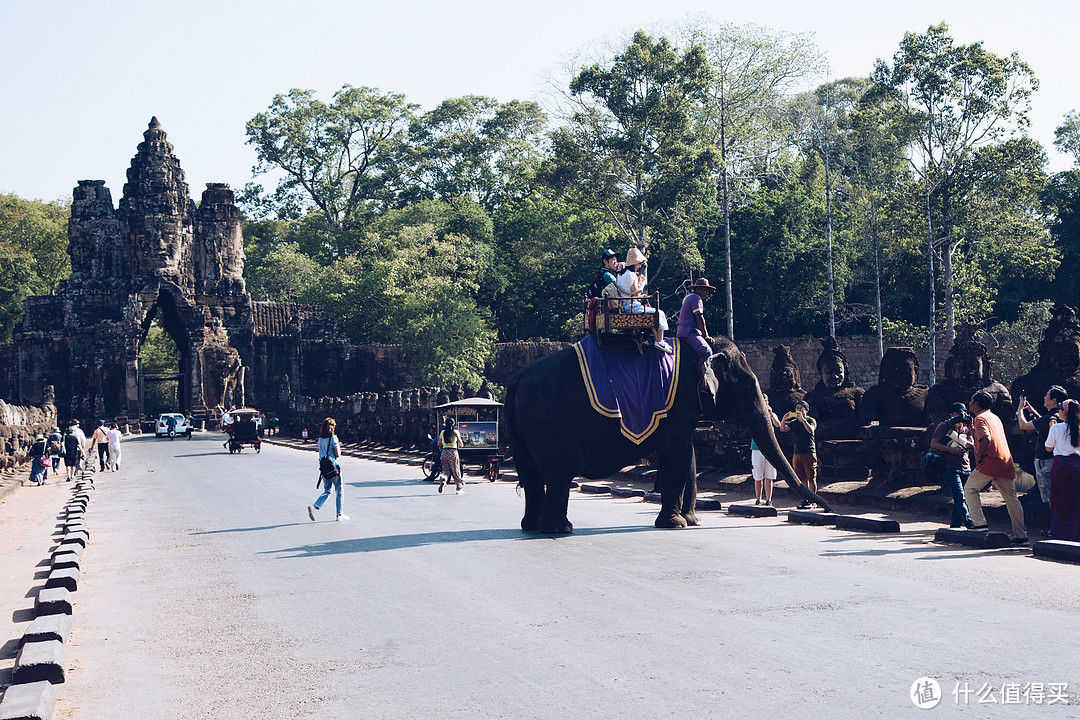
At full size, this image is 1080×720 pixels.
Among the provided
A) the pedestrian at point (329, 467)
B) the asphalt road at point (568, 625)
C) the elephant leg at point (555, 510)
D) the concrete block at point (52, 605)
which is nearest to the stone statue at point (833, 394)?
the asphalt road at point (568, 625)

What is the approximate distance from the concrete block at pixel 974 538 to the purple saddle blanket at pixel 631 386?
3466 mm

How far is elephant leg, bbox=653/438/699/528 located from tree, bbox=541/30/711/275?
34.6 m

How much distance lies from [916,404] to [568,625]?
1051 centimetres

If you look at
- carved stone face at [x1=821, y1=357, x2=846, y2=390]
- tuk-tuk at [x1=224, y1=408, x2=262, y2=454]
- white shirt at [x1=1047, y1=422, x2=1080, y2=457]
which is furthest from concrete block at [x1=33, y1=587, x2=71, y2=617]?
tuk-tuk at [x1=224, y1=408, x2=262, y2=454]

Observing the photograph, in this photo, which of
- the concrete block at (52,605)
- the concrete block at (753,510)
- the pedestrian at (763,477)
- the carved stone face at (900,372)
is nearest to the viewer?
the concrete block at (52,605)

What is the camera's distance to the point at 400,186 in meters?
77.9

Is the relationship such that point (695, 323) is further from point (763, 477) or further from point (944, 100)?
point (944, 100)

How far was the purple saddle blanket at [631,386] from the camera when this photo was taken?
12961mm

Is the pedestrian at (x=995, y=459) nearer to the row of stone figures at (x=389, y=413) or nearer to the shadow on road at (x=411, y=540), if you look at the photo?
the shadow on road at (x=411, y=540)

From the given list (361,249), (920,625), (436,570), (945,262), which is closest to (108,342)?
(361,249)

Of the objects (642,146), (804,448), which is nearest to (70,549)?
(804,448)

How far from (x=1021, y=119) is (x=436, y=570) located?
36.0 m

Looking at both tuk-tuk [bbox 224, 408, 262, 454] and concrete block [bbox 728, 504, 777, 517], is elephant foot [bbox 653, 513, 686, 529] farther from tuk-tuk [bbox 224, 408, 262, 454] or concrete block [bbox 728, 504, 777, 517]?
tuk-tuk [bbox 224, 408, 262, 454]

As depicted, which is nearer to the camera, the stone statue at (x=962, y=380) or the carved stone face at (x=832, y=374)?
the stone statue at (x=962, y=380)
